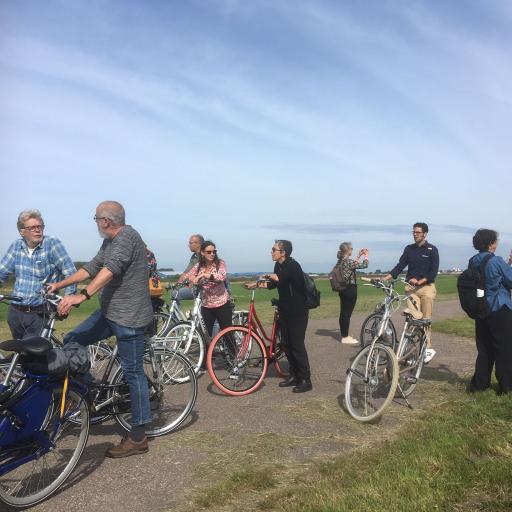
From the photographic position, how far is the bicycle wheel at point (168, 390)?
16.7ft

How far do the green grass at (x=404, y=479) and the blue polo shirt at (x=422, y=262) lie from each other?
3.90 meters

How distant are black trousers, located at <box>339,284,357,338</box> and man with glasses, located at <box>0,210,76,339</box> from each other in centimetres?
601

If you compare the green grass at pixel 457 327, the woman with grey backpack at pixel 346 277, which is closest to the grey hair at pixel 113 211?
the woman with grey backpack at pixel 346 277

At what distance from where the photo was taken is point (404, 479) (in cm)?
378

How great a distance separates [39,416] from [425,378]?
5418 mm

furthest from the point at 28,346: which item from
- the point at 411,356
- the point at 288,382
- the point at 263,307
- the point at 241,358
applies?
the point at 263,307

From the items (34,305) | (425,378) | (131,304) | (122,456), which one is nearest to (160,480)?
(122,456)

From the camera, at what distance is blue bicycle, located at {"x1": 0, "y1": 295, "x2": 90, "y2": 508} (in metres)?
3.63

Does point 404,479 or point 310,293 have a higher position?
point 310,293

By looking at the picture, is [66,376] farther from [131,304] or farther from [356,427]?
[356,427]

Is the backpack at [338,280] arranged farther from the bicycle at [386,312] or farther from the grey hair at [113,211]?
the grey hair at [113,211]

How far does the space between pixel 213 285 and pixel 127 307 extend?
3.38 meters

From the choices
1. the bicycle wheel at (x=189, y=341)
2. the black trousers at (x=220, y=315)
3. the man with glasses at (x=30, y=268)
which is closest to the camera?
the man with glasses at (x=30, y=268)

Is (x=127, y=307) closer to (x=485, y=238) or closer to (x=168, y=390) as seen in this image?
(x=168, y=390)
